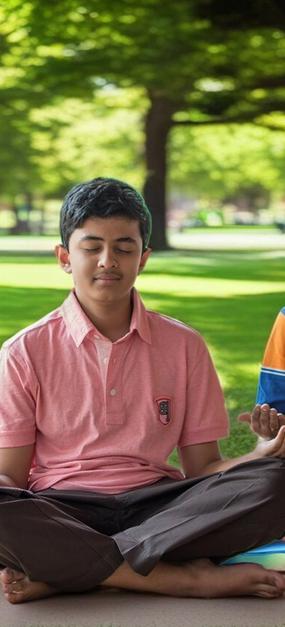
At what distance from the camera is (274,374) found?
10.2 feet

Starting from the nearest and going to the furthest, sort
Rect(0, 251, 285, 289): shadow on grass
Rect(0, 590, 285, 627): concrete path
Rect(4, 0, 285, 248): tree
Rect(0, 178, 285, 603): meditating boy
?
Rect(0, 590, 285, 627): concrete path, Rect(0, 178, 285, 603): meditating boy, Rect(0, 251, 285, 289): shadow on grass, Rect(4, 0, 285, 248): tree

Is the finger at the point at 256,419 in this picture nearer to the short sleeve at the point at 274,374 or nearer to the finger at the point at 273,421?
the finger at the point at 273,421

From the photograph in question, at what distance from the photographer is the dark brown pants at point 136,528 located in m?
2.81

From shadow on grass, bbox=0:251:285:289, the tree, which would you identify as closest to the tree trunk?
the tree

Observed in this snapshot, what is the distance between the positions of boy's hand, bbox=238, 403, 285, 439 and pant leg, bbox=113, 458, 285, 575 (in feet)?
0.26

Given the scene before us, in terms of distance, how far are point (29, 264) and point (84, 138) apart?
1977 cm

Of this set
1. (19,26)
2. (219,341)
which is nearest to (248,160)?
(19,26)

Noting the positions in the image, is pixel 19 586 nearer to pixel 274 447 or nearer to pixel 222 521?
pixel 222 521

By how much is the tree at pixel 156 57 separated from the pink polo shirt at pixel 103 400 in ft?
63.3

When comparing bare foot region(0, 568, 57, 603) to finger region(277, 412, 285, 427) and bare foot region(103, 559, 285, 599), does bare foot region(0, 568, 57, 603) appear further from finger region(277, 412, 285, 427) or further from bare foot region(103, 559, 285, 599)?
finger region(277, 412, 285, 427)

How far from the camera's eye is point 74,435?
3.07 metres

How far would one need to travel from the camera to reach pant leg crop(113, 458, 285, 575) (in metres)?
2.85

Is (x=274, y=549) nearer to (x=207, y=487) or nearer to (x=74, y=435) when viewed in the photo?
(x=207, y=487)

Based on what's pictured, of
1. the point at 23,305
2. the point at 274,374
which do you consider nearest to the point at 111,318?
the point at 274,374
